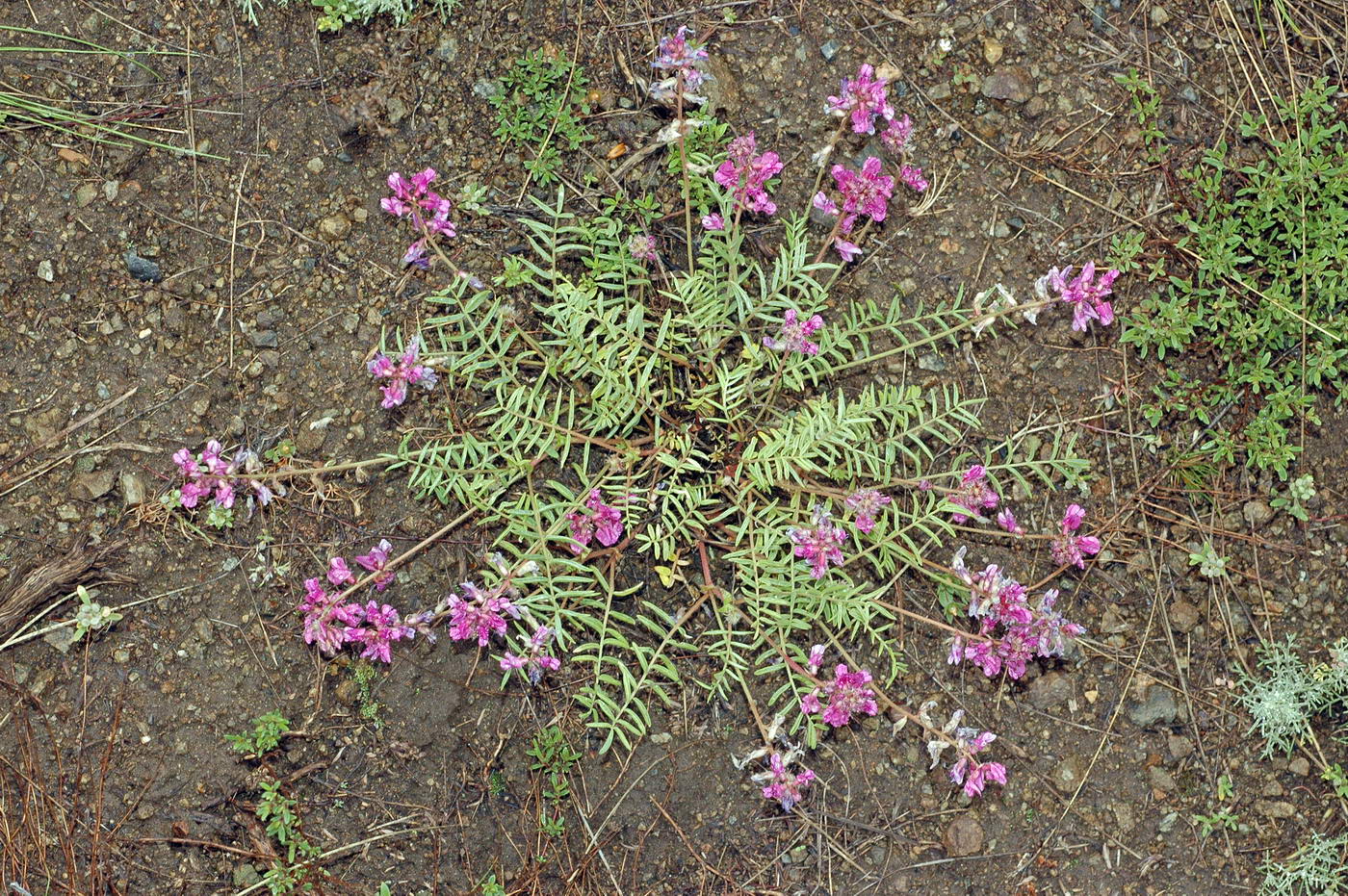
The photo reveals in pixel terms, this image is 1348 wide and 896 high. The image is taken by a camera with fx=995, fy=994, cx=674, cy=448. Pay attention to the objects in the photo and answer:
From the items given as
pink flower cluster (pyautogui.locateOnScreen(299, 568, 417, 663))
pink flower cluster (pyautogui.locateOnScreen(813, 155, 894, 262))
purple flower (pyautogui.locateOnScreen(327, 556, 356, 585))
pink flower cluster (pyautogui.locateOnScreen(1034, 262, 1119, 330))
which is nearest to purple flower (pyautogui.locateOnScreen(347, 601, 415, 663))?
pink flower cluster (pyautogui.locateOnScreen(299, 568, 417, 663))

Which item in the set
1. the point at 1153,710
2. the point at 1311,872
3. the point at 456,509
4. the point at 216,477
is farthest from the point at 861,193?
the point at 1311,872

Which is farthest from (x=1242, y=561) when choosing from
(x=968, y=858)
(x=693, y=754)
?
(x=693, y=754)

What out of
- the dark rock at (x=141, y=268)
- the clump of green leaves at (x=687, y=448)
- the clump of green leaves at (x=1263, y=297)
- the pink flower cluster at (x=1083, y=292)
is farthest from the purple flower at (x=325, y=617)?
the clump of green leaves at (x=1263, y=297)

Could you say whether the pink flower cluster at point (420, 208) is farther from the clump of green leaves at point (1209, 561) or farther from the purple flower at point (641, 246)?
the clump of green leaves at point (1209, 561)

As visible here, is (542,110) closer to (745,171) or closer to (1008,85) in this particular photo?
(745,171)

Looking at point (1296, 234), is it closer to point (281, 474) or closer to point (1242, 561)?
point (1242, 561)

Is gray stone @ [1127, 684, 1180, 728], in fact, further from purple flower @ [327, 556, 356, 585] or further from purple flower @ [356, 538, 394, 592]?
purple flower @ [327, 556, 356, 585]
